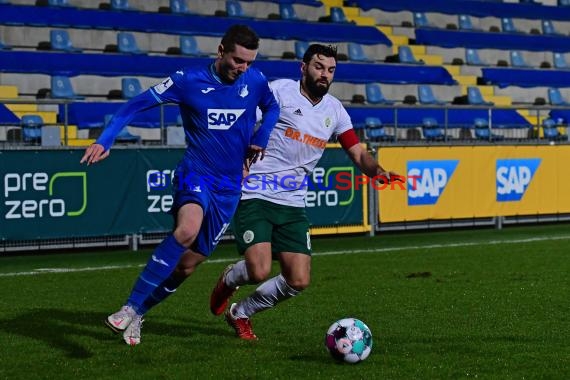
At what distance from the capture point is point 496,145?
65.4 feet

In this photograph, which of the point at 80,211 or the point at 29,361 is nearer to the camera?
the point at 29,361

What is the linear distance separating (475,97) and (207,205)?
21.5 metres

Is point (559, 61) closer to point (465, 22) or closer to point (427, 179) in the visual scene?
point (465, 22)

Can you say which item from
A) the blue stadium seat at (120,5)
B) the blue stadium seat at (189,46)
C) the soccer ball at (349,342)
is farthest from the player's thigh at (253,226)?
the blue stadium seat at (120,5)

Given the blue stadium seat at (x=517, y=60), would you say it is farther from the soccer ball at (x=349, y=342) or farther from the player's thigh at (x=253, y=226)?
the soccer ball at (x=349, y=342)

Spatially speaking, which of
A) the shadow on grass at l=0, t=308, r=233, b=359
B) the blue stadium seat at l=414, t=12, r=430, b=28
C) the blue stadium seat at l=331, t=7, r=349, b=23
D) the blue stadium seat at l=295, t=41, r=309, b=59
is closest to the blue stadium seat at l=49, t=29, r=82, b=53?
the blue stadium seat at l=295, t=41, r=309, b=59

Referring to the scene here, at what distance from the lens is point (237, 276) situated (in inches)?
322

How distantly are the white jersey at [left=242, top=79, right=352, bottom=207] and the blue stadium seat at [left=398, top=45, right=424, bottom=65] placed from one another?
2098 cm

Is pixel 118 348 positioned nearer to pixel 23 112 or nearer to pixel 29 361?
pixel 29 361

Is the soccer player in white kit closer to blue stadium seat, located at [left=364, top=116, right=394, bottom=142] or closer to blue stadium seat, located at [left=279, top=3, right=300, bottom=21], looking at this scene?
blue stadium seat, located at [left=364, top=116, right=394, bottom=142]

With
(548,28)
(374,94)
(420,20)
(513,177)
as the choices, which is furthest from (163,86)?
(548,28)

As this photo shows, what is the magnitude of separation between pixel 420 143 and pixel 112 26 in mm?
9008

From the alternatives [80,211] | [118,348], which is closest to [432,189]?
[80,211]

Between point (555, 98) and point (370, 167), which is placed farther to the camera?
point (555, 98)
